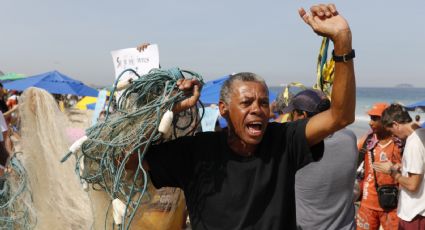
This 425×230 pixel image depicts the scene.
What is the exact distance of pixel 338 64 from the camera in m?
1.83

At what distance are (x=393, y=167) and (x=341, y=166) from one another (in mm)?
1412

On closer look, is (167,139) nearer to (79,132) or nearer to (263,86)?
(263,86)

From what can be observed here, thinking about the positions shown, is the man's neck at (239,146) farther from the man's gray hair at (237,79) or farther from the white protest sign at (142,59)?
the white protest sign at (142,59)

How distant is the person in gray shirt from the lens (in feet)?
9.77

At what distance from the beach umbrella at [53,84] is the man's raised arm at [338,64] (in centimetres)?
1281

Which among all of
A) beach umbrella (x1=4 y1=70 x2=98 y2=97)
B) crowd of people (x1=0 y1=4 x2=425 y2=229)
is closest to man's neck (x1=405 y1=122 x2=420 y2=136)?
crowd of people (x1=0 y1=4 x2=425 y2=229)

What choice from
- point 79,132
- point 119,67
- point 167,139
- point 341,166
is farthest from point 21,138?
point 341,166

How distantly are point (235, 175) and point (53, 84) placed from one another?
43.2 ft

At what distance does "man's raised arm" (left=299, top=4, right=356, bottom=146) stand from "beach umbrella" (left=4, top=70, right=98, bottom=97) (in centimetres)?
1281

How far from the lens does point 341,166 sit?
2.99m

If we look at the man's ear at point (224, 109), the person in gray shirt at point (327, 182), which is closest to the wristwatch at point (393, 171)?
the person in gray shirt at point (327, 182)

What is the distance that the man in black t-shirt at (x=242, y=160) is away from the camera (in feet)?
6.57

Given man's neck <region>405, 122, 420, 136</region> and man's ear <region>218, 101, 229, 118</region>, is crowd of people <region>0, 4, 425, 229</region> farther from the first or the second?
man's neck <region>405, 122, 420, 136</region>

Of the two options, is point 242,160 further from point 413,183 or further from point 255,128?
point 413,183
